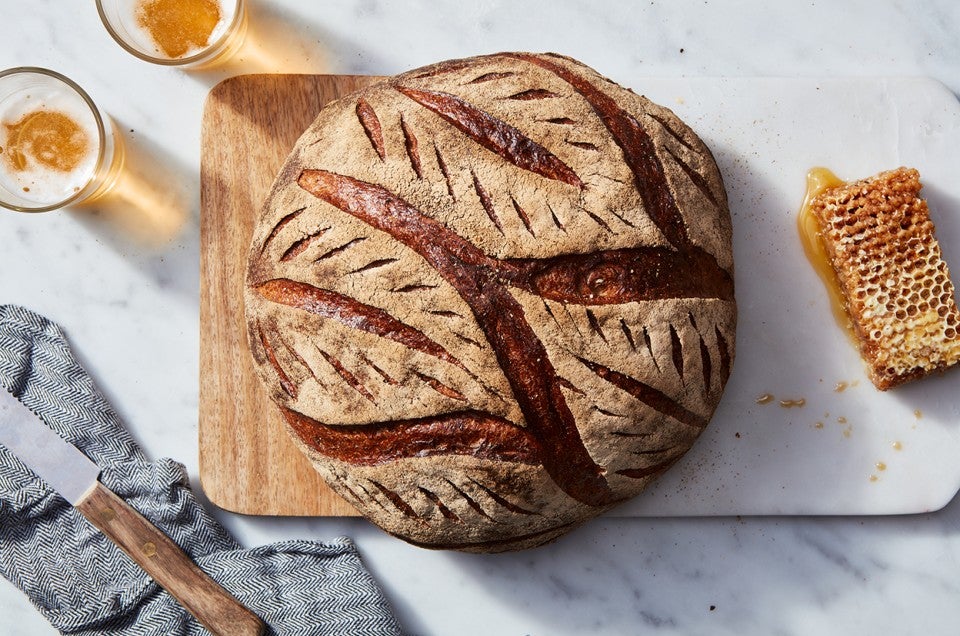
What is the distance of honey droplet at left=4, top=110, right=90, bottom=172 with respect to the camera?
2.07m

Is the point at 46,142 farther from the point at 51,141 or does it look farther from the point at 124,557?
the point at 124,557

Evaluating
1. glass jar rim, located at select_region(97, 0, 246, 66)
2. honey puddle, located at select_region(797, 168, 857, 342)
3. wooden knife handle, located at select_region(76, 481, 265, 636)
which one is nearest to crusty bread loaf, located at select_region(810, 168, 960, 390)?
honey puddle, located at select_region(797, 168, 857, 342)

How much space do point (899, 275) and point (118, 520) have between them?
1.97 metres

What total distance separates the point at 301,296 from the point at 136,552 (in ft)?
2.79

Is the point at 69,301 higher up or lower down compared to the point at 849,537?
higher up

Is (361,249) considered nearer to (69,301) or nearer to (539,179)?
(539,179)

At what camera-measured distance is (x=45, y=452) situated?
2.04m

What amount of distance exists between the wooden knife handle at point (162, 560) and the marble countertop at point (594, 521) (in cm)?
17

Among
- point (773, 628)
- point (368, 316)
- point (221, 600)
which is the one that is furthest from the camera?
point (773, 628)

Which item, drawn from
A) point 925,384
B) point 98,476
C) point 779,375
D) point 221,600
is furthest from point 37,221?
point 925,384

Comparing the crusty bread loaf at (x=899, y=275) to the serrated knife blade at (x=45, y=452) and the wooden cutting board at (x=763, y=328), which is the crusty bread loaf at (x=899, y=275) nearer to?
the wooden cutting board at (x=763, y=328)

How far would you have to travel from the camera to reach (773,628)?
213cm

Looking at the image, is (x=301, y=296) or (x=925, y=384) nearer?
(x=301, y=296)

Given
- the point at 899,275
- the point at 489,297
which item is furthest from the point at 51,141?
the point at 899,275
